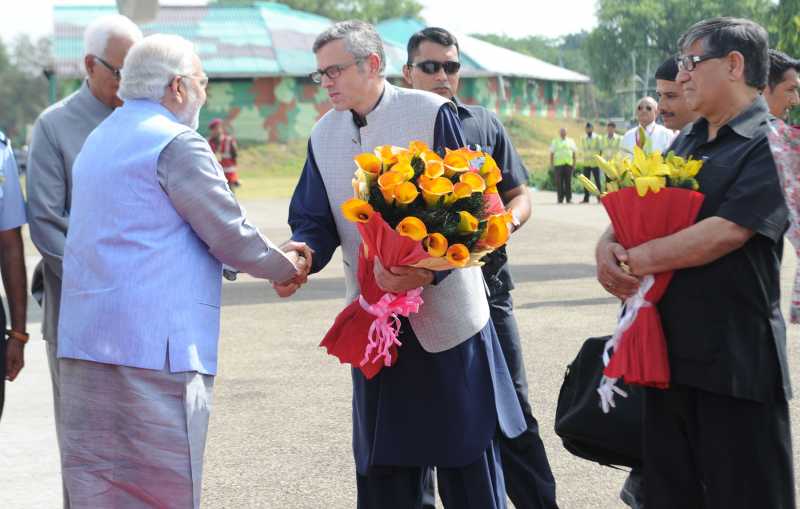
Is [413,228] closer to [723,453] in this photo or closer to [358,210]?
[358,210]

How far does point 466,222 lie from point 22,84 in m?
90.3

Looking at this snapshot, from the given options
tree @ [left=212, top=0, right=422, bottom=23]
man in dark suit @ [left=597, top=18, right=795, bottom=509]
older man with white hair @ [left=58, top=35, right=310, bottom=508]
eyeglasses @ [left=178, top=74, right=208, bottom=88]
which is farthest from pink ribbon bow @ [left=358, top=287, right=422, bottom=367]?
tree @ [left=212, top=0, right=422, bottom=23]

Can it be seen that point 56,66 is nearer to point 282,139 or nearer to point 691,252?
point 282,139

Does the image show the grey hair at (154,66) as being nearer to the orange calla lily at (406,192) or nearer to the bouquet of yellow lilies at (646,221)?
the orange calla lily at (406,192)

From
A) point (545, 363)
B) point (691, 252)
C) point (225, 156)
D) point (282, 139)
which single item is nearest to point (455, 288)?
point (691, 252)

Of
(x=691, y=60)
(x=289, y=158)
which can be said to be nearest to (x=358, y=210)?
(x=691, y=60)

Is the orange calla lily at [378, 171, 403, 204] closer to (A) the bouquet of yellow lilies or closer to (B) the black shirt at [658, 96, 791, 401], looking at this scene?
(A) the bouquet of yellow lilies

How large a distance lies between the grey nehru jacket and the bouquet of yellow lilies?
214 centimetres

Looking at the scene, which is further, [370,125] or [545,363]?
[545,363]

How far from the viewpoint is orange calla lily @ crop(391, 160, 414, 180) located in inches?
150

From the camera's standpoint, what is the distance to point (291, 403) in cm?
761

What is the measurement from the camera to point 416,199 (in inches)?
152

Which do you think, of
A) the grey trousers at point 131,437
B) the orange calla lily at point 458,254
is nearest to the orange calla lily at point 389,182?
the orange calla lily at point 458,254

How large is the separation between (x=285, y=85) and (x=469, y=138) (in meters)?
51.3
